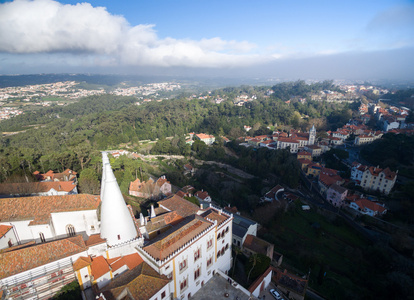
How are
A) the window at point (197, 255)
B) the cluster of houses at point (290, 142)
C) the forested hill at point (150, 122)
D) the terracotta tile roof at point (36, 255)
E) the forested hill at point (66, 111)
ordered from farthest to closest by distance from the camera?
1. the forested hill at point (66, 111)
2. the forested hill at point (150, 122)
3. the cluster of houses at point (290, 142)
4. the window at point (197, 255)
5. the terracotta tile roof at point (36, 255)

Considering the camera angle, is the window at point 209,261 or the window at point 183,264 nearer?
the window at point 183,264

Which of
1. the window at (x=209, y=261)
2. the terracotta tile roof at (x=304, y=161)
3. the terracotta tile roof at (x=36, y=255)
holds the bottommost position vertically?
the terracotta tile roof at (x=304, y=161)

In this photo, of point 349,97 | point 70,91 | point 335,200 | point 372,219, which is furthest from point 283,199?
point 70,91

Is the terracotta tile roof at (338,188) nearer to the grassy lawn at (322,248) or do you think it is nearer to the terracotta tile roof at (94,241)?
the grassy lawn at (322,248)

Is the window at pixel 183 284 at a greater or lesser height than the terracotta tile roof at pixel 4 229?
lesser

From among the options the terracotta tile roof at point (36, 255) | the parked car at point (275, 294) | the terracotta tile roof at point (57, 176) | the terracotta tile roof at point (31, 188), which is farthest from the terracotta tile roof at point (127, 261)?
the terracotta tile roof at point (57, 176)

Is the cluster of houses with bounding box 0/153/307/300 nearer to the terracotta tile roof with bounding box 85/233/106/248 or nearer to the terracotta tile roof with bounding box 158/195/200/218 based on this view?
the terracotta tile roof with bounding box 85/233/106/248
